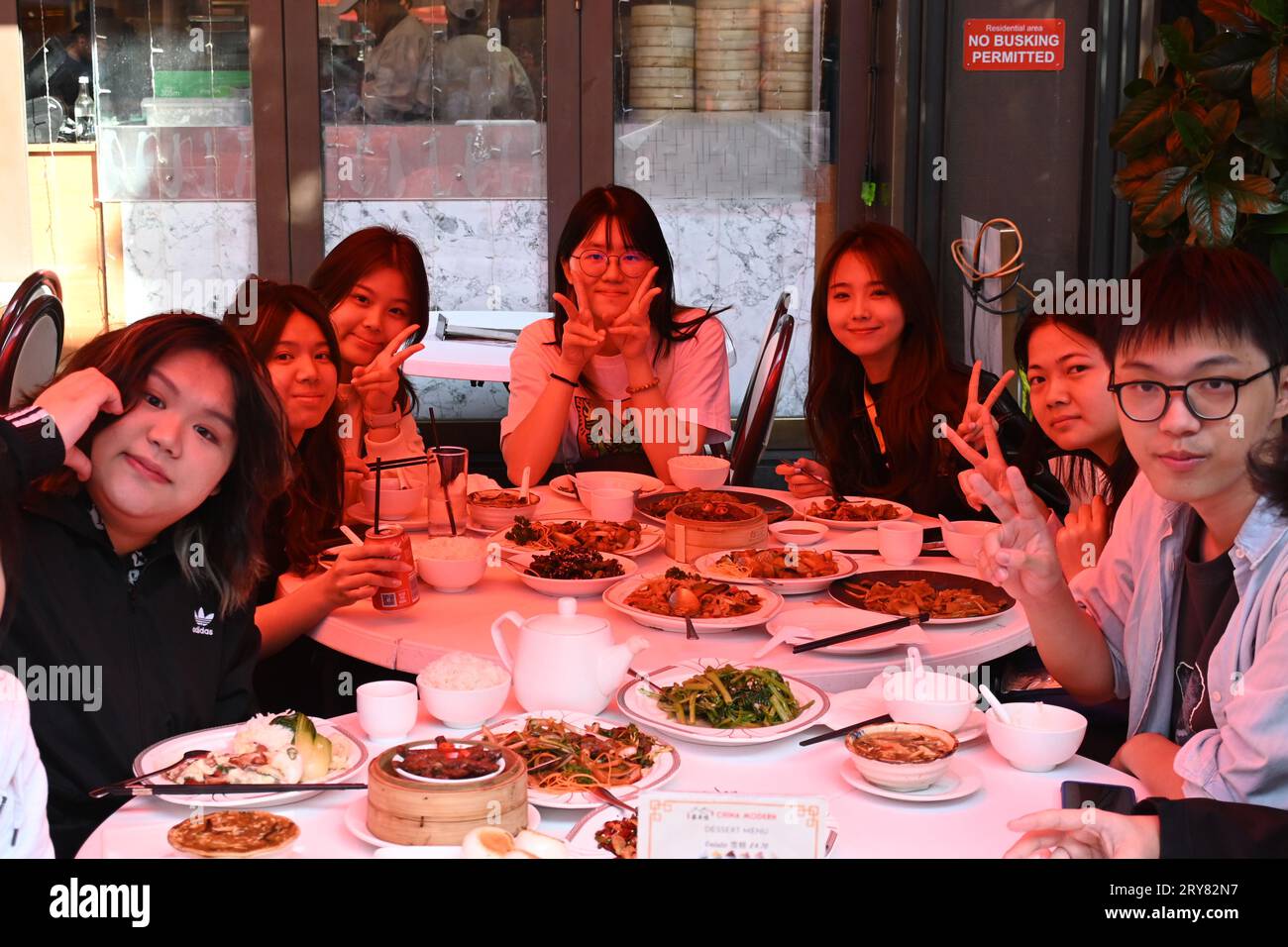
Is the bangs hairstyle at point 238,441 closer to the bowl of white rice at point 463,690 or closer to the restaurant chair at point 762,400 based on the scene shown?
the bowl of white rice at point 463,690

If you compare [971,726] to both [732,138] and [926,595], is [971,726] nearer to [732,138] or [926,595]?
[926,595]

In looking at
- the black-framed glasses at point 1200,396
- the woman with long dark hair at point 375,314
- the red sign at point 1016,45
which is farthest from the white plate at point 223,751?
the red sign at point 1016,45

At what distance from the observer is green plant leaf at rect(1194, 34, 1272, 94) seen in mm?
4227

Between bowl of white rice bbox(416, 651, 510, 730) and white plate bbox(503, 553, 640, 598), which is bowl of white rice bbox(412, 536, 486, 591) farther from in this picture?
bowl of white rice bbox(416, 651, 510, 730)

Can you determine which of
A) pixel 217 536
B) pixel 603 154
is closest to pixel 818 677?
pixel 217 536

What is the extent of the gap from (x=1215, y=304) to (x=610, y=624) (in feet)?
3.46

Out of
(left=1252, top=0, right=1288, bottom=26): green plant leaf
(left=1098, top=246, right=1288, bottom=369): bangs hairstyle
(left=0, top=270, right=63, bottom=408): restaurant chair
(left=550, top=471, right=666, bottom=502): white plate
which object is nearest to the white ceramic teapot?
(left=1098, top=246, right=1288, bottom=369): bangs hairstyle

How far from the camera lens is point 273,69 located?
5.31m

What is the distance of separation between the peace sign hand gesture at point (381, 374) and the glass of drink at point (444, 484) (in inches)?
17.1

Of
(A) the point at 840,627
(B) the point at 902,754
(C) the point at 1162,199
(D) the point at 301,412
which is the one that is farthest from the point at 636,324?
(B) the point at 902,754

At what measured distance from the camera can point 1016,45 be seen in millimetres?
5156

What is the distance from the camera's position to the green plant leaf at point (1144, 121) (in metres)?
4.55

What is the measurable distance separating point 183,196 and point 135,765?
4.20 metres

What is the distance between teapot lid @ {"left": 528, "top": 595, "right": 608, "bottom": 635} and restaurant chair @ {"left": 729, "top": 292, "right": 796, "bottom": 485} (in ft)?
6.73
